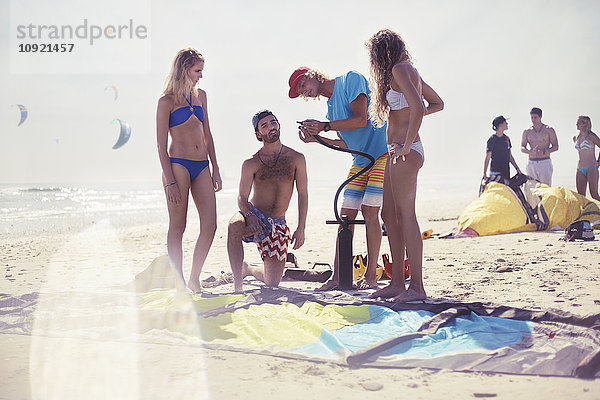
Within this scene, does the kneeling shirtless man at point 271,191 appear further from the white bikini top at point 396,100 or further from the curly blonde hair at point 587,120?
the curly blonde hair at point 587,120

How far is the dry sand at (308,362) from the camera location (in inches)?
80.7

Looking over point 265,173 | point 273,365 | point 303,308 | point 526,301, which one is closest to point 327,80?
point 265,173

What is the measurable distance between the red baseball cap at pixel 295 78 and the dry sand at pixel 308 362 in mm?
1896

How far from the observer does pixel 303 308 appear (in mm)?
3395

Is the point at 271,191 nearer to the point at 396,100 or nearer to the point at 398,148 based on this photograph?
the point at 398,148

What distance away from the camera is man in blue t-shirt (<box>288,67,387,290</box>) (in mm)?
4078

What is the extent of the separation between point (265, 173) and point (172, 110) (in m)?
0.89

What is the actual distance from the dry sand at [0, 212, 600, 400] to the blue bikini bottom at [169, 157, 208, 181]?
137 centimetres

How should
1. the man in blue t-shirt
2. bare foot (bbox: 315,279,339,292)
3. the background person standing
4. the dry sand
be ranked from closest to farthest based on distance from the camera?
the dry sand < the man in blue t-shirt < bare foot (bbox: 315,279,339,292) < the background person standing

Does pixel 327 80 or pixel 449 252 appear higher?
pixel 327 80

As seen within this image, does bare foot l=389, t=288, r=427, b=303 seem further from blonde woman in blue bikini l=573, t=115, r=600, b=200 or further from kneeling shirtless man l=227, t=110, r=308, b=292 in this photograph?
blonde woman in blue bikini l=573, t=115, r=600, b=200

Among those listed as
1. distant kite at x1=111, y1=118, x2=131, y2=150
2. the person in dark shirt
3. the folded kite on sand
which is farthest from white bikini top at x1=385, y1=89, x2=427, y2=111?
distant kite at x1=111, y1=118, x2=131, y2=150

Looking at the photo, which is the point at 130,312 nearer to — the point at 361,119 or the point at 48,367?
the point at 48,367

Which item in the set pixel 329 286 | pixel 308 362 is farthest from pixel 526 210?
pixel 308 362
